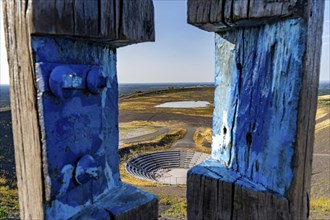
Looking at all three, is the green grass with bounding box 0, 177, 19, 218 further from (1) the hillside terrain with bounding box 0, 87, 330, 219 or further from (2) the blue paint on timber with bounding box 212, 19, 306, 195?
(2) the blue paint on timber with bounding box 212, 19, 306, 195

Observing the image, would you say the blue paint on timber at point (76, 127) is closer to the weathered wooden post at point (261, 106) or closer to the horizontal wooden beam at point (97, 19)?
the horizontal wooden beam at point (97, 19)

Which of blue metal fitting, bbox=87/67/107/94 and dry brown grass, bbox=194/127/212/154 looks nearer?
blue metal fitting, bbox=87/67/107/94

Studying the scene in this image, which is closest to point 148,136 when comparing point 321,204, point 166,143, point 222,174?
point 166,143

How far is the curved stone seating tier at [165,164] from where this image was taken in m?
15.0

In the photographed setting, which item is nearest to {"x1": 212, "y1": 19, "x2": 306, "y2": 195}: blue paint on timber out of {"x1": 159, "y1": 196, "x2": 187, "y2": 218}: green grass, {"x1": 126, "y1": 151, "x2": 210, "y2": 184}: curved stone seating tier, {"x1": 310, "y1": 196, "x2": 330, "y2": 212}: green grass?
{"x1": 159, "y1": 196, "x2": 187, "y2": 218}: green grass

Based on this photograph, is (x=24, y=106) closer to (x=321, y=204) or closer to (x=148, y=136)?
(x=321, y=204)

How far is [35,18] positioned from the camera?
1.97 ft

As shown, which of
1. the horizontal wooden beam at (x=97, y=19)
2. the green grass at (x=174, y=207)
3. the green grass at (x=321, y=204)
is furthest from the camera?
the green grass at (x=174, y=207)

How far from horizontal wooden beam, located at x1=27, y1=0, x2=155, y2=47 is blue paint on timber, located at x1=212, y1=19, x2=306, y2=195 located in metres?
0.29

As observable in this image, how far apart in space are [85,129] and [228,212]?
1.75 feet

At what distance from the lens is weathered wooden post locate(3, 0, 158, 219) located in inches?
24.8

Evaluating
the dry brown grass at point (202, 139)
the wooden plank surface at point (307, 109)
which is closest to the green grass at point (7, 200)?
the wooden plank surface at point (307, 109)

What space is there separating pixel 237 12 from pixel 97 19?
395 millimetres

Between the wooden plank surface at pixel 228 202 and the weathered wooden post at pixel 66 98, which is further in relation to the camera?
the wooden plank surface at pixel 228 202
